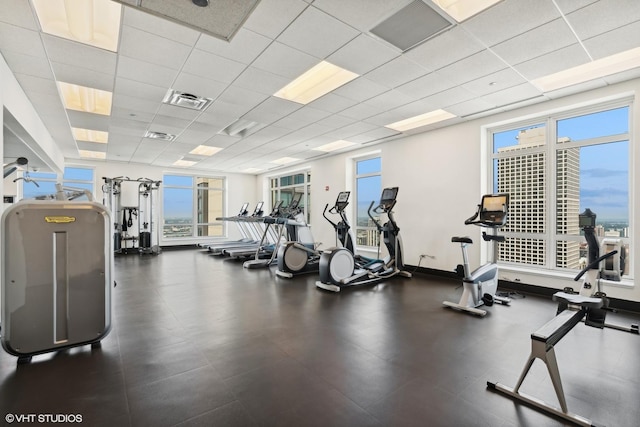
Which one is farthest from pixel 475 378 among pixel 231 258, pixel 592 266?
pixel 231 258

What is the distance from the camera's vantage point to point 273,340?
3051mm

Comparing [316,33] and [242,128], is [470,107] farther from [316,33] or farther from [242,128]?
[242,128]

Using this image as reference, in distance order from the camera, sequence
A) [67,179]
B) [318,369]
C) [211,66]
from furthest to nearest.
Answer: [67,179] < [211,66] < [318,369]

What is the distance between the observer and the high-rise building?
484 centimetres

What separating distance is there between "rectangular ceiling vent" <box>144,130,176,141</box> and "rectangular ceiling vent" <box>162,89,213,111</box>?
7.03 feet

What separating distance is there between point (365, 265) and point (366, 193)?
3055 millimetres

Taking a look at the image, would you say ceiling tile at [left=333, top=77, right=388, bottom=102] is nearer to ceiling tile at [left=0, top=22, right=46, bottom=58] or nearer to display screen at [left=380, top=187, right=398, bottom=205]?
display screen at [left=380, top=187, right=398, bottom=205]

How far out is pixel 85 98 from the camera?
4.95 metres

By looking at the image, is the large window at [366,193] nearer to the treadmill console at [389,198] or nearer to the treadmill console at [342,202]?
the treadmill console at [342,202]

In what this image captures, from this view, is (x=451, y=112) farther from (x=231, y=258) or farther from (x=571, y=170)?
(x=231, y=258)

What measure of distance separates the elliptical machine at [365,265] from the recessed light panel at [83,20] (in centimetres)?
414

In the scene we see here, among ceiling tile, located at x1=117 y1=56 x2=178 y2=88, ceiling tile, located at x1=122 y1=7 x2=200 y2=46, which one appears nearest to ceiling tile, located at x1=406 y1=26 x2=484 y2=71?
ceiling tile, located at x1=122 y1=7 x2=200 y2=46

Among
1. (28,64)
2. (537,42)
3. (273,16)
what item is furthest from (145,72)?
(537,42)

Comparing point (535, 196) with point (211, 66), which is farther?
point (535, 196)
